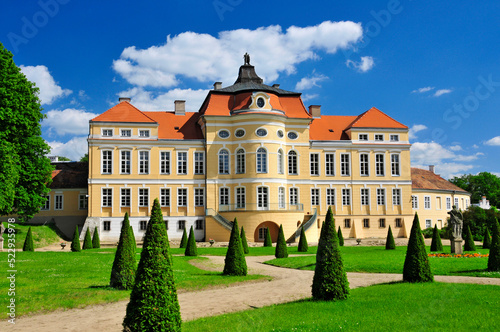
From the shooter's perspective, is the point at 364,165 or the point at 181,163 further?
the point at 364,165

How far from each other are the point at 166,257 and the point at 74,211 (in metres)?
35.5

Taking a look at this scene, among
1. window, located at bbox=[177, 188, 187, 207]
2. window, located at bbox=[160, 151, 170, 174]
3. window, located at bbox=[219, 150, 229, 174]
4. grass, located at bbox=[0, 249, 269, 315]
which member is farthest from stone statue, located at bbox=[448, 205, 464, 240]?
window, located at bbox=[160, 151, 170, 174]

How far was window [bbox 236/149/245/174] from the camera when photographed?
40.9m

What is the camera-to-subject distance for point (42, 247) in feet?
114

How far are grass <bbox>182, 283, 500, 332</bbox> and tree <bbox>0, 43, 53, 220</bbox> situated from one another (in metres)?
20.6

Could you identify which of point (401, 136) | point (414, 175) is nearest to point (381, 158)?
point (401, 136)

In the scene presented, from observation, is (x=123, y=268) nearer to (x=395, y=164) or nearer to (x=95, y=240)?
(x=95, y=240)

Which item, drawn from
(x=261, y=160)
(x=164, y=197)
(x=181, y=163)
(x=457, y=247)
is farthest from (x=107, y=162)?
(x=457, y=247)

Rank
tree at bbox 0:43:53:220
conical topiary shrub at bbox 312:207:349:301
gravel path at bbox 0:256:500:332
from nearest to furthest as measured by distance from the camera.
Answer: gravel path at bbox 0:256:500:332, conical topiary shrub at bbox 312:207:349:301, tree at bbox 0:43:53:220

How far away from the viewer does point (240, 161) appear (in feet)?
135

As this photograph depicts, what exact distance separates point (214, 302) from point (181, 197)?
28.8 metres

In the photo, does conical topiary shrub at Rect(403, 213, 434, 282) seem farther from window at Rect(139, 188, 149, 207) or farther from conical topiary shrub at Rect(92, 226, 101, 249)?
window at Rect(139, 188, 149, 207)

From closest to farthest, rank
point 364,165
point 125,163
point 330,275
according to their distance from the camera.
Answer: point 330,275 < point 125,163 < point 364,165

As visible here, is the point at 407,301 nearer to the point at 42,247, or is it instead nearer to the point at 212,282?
the point at 212,282
